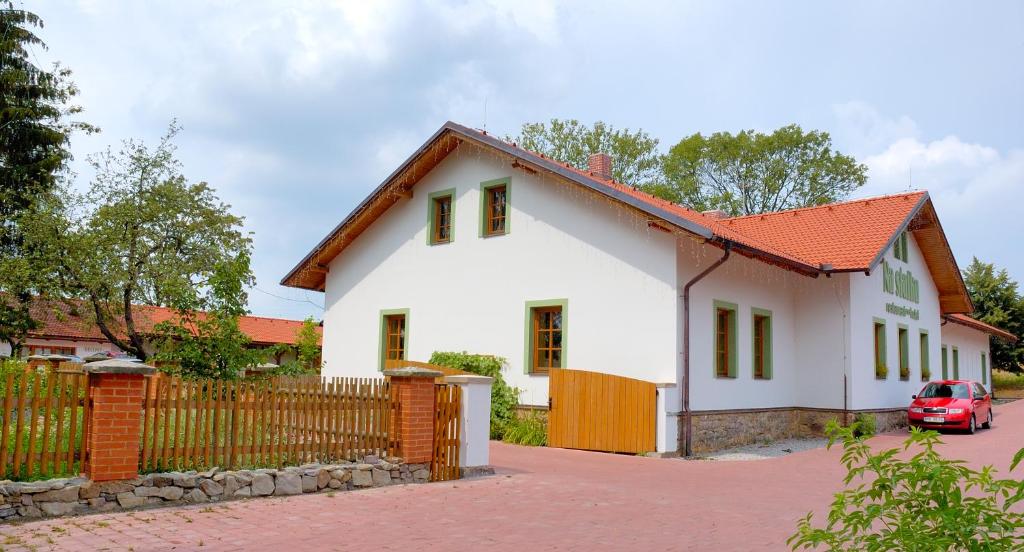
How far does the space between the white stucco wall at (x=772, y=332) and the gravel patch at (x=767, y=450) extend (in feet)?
2.70

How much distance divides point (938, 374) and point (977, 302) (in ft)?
74.1

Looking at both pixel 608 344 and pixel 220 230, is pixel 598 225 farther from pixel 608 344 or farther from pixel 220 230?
pixel 220 230

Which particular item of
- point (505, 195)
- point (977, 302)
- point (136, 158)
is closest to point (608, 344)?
point (505, 195)

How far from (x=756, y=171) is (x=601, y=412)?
2949cm

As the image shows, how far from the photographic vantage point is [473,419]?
10.9 meters

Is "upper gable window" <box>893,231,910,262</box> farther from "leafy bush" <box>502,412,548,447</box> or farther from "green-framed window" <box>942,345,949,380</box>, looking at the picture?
"leafy bush" <box>502,412,548,447</box>

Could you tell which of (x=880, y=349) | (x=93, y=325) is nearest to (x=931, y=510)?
(x=880, y=349)

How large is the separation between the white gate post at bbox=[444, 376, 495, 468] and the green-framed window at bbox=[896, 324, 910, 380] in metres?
15.4

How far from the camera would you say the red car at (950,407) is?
19.7 meters

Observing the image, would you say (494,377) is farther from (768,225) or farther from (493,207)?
(768,225)

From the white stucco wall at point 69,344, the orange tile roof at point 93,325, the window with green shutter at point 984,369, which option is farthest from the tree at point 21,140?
the window with green shutter at point 984,369

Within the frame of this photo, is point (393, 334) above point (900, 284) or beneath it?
beneath

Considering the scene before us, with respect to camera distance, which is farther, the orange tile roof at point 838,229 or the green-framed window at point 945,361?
the green-framed window at point 945,361

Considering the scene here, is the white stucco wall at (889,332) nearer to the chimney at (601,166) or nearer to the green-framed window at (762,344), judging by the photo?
the green-framed window at (762,344)
